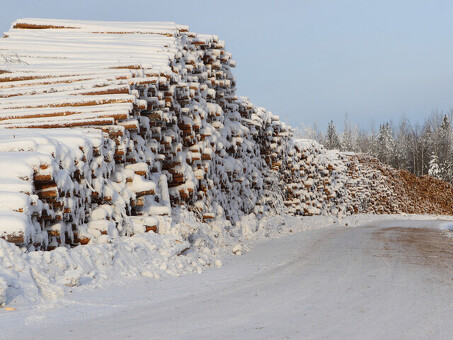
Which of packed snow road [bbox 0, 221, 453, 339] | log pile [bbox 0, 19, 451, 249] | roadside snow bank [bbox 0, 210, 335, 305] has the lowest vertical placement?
packed snow road [bbox 0, 221, 453, 339]

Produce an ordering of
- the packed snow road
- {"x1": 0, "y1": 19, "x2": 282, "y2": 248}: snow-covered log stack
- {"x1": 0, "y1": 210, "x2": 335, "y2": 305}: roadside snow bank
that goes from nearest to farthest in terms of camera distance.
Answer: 1. the packed snow road
2. {"x1": 0, "y1": 210, "x2": 335, "y2": 305}: roadside snow bank
3. {"x1": 0, "y1": 19, "x2": 282, "y2": 248}: snow-covered log stack

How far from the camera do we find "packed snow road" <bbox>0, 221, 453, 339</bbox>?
13.4ft

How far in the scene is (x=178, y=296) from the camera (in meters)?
5.66

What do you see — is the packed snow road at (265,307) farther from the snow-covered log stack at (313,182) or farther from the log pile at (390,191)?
the log pile at (390,191)

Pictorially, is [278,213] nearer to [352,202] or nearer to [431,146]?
[352,202]

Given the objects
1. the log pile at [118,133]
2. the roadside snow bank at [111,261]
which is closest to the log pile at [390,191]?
the log pile at [118,133]

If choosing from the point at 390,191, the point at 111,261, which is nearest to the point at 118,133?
the point at 111,261

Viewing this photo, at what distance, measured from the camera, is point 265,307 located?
506 cm

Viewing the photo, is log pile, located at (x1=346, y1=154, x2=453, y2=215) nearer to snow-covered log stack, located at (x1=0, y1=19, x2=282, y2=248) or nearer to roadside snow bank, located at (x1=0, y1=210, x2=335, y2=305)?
snow-covered log stack, located at (x1=0, y1=19, x2=282, y2=248)

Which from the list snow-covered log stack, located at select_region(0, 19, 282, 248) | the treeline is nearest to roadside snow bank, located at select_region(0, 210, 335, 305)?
snow-covered log stack, located at select_region(0, 19, 282, 248)

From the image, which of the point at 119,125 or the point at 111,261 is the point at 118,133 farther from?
the point at 111,261

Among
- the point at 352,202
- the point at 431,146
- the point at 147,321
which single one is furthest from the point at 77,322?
the point at 431,146

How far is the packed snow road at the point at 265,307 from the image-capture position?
4.09 meters

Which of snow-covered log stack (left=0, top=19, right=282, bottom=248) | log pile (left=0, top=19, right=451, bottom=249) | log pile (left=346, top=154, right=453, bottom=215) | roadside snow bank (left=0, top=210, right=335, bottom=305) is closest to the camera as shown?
roadside snow bank (left=0, top=210, right=335, bottom=305)
